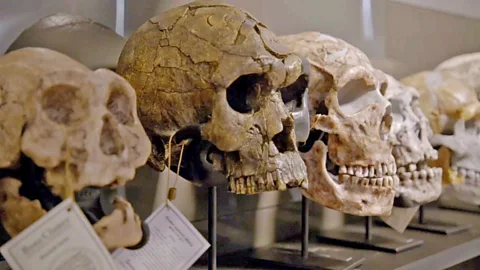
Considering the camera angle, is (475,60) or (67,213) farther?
(475,60)

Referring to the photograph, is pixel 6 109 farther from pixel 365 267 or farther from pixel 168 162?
pixel 365 267

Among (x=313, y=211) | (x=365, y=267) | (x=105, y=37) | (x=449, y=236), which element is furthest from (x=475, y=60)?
(x=105, y=37)

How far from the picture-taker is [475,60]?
1893 millimetres

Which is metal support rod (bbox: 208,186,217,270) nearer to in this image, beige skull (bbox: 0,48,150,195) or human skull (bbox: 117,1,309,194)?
human skull (bbox: 117,1,309,194)

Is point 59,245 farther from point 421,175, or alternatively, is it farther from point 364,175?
point 421,175

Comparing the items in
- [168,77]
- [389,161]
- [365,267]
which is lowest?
[365,267]

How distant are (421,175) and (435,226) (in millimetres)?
307

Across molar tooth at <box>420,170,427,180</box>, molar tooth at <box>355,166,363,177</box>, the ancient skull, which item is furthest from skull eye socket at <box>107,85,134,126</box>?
molar tooth at <box>420,170,427,180</box>

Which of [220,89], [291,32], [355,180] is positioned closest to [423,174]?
[355,180]

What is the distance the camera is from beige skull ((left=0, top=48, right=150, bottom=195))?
78 centimetres

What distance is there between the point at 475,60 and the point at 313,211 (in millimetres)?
627

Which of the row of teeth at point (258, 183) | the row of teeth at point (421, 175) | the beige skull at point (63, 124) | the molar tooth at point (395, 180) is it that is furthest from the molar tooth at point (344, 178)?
the beige skull at point (63, 124)

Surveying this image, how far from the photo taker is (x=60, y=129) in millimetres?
798

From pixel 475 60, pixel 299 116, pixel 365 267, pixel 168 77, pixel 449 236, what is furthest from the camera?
pixel 475 60
